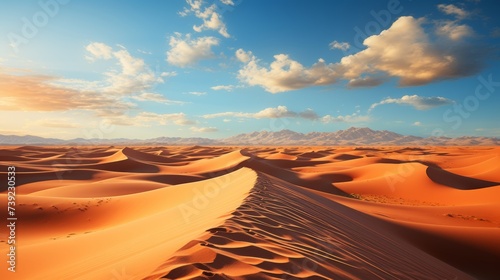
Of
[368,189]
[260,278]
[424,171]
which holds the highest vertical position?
[260,278]

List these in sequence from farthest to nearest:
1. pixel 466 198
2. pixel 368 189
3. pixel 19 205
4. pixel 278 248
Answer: pixel 368 189
pixel 466 198
pixel 19 205
pixel 278 248

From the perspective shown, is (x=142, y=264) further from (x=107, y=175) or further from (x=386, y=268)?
(x=107, y=175)

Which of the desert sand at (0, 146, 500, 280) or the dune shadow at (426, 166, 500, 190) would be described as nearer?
the desert sand at (0, 146, 500, 280)

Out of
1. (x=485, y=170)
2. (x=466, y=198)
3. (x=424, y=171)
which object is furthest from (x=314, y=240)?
(x=485, y=170)

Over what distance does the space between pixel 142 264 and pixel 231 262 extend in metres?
0.86

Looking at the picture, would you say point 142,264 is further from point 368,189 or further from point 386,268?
point 368,189

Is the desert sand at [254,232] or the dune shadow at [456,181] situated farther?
the dune shadow at [456,181]

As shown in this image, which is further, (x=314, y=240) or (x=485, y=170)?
(x=485, y=170)

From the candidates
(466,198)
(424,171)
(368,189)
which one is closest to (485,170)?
(424,171)

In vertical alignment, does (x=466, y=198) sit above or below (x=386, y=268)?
below

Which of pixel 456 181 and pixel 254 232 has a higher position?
pixel 254 232

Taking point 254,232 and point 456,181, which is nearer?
point 254,232

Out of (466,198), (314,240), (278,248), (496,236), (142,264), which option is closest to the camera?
(142,264)

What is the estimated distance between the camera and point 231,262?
2.32m
